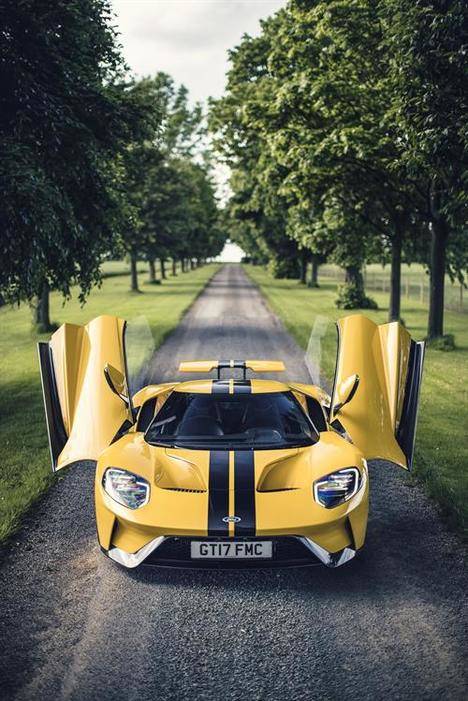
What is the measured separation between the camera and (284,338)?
64.5ft

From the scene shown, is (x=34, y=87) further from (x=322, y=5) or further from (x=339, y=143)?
(x=322, y=5)

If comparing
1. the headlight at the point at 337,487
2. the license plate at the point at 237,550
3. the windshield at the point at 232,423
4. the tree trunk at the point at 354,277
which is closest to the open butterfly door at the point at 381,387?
the windshield at the point at 232,423

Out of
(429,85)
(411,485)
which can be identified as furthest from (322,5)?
(411,485)

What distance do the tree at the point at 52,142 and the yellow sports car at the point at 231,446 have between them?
11.4 ft

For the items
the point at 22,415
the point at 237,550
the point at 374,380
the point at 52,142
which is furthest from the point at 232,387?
the point at 52,142

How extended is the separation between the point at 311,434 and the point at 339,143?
11993 mm

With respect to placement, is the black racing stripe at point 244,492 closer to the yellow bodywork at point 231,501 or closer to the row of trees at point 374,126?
the yellow bodywork at point 231,501

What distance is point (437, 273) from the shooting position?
18594 mm

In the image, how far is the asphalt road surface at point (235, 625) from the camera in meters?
3.54

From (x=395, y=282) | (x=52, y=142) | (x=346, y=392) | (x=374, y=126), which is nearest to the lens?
(x=346, y=392)

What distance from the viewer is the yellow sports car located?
4492 millimetres

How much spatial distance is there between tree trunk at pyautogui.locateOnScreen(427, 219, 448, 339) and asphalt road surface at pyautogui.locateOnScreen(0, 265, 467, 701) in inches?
541

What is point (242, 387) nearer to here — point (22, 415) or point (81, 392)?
point (81, 392)

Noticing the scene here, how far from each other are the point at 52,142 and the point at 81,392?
18.2 feet
